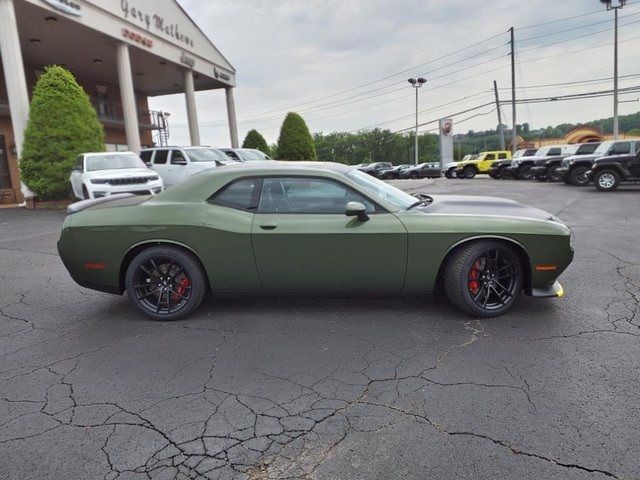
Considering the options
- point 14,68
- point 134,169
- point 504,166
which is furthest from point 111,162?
point 504,166

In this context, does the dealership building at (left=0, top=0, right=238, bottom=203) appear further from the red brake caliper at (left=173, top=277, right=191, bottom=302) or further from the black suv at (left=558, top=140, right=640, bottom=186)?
the black suv at (left=558, top=140, right=640, bottom=186)

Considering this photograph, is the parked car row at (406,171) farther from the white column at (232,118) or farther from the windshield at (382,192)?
the windshield at (382,192)

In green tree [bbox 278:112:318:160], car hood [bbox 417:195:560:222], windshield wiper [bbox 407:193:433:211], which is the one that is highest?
green tree [bbox 278:112:318:160]

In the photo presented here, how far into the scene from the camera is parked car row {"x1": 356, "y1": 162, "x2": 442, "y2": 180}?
38.1 metres

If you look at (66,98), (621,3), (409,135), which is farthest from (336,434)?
(409,135)

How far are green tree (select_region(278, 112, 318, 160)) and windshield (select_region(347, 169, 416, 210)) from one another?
21.5 metres

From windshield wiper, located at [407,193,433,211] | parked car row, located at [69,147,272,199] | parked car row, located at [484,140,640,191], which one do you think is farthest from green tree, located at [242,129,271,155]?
windshield wiper, located at [407,193,433,211]

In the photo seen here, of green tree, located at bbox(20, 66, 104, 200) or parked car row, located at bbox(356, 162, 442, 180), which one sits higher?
green tree, located at bbox(20, 66, 104, 200)

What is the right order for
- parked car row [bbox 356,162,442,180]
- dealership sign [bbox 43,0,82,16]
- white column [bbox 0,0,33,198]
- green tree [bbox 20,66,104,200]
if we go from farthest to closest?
1. parked car row [bbox 356,162,442,180]
2. dealership sign [bbox 43,0,82,16]
3. green tree [bbox 20,66,104,200]
4. white column [bbox 0,0,33,198]

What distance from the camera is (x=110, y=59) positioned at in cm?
2150

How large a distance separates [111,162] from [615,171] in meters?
16.1

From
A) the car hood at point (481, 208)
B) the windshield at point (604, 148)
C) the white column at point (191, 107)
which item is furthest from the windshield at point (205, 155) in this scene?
the windshield at point (604, 148)

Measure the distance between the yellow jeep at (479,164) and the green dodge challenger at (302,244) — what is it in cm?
2664

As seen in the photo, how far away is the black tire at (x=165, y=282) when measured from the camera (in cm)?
395
